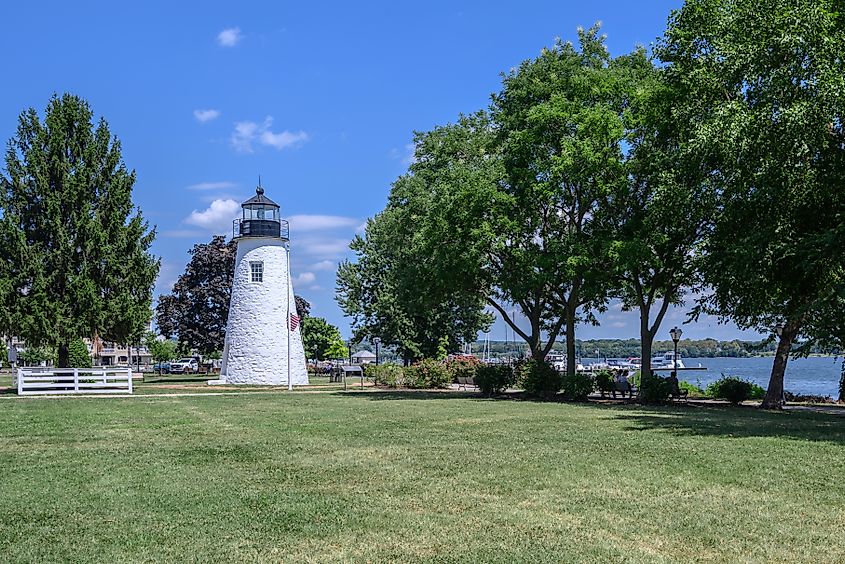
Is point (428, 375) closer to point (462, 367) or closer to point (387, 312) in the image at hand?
point (462, 367)

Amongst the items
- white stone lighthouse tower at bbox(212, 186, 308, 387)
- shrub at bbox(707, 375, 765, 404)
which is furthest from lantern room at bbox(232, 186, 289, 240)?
shrub at bbox(707, 375, 765, 404)

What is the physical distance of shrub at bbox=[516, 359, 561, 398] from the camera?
27827 mm

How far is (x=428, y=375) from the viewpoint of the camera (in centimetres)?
3697

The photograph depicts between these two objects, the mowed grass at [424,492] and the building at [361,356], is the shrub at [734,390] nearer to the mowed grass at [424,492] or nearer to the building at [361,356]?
the mowed grass at [424,492]

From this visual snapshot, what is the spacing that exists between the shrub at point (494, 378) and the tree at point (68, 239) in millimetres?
14159

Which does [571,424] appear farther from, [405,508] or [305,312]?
[305,312]

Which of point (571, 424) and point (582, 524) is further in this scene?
point (571, 424)

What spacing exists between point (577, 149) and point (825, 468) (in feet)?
53.9

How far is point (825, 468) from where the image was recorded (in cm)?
1062

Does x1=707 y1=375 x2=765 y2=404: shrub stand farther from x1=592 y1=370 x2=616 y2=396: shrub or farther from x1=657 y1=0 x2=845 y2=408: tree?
x1=592 y1=370 x2=616 y2=396: shrub

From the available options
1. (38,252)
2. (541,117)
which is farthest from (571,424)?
(38,252)

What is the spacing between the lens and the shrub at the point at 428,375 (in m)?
36.9

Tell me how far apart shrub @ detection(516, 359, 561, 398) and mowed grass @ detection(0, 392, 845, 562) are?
10846mm

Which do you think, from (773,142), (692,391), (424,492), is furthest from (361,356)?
(424,492)
